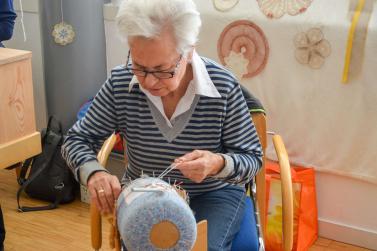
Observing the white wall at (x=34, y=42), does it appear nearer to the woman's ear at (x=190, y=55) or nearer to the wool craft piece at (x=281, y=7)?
the wool craft piece at (x=281, y=7)

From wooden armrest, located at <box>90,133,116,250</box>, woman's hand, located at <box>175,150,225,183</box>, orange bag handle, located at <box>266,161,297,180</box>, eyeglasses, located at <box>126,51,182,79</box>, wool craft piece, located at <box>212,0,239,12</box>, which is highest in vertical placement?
wool craft piece, located at <box>212,0,239,12</box>

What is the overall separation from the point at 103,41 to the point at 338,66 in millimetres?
1259

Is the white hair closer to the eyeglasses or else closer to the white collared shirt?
the eyeglasses

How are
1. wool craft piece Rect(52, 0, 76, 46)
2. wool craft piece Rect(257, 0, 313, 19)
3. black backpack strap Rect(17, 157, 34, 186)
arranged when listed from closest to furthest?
1. wool craft piece Rect(257, 0, 313, 19)
2. wool craft piece Rect(52, 0, 76, 46)
3. black backpack strap Rect(17, 157, 34, 186)

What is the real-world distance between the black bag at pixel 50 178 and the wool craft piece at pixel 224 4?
1.04 meters

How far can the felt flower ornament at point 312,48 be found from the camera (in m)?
2.12

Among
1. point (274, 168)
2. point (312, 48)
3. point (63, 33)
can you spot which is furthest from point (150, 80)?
point (63, 33)

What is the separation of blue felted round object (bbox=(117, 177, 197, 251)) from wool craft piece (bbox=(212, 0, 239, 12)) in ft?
Result: 4.50

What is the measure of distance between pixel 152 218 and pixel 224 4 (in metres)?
1.47

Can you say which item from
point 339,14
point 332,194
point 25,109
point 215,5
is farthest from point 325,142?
point 25,109

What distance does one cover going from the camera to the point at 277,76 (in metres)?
2.26

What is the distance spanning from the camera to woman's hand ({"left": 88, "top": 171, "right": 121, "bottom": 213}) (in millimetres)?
1268

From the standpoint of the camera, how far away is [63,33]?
2.61 meters

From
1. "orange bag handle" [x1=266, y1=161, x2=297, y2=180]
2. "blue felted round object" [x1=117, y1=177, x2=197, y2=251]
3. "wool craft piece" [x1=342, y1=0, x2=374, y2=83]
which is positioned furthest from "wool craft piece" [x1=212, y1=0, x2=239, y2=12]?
"blue felted round object" [x1=117, y1=177, x2=197, y2=251]
